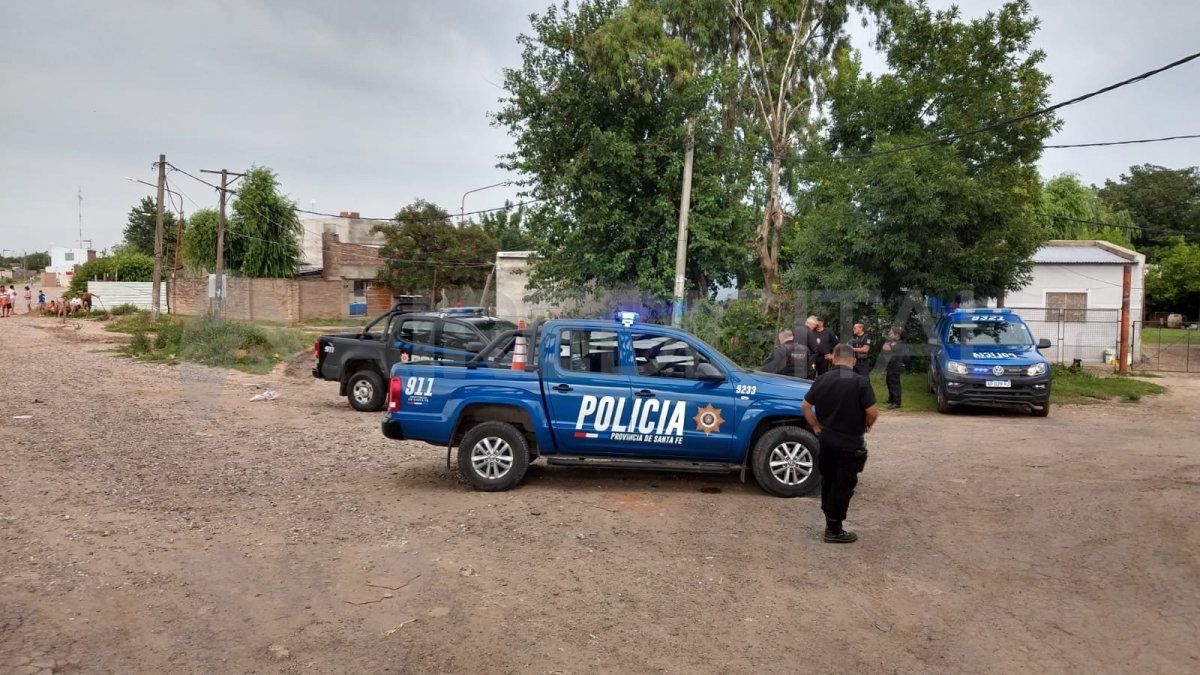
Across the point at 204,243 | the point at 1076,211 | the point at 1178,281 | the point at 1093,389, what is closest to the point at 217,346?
the point at 1093,389

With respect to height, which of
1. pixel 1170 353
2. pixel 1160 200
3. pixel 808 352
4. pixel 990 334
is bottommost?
pixel 1170 353

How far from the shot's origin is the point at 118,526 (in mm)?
7016

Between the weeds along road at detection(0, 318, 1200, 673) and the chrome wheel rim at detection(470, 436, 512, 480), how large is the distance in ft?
0.83

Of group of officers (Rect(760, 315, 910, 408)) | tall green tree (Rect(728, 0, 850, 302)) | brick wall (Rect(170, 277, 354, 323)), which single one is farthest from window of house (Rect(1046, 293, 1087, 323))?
brick wall (Rect(170, 277, 354, 323))

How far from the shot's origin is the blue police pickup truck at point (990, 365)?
14422 millimetres

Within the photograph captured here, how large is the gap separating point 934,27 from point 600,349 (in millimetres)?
17274

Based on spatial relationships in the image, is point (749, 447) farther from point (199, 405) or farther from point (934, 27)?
point (934, 27)

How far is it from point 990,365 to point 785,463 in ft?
26.1

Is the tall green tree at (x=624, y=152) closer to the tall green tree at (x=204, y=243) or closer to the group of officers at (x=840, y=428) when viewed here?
the group of officers at (x=840, y=428)

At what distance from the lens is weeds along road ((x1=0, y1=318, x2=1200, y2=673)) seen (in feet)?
15.6

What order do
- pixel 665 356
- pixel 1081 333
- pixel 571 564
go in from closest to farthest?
pixel 571 564
pixel 665 356
pixel 1081 333

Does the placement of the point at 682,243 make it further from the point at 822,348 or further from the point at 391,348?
the point at 391,348

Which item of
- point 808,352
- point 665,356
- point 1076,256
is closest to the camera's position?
point 665,356

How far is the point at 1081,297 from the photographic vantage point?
26.0 m
